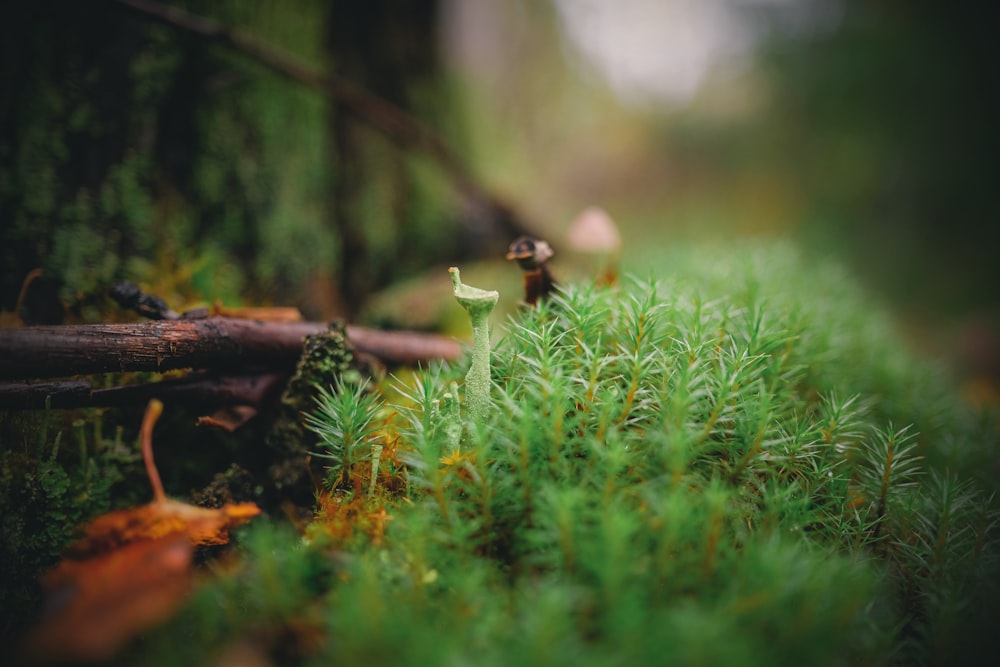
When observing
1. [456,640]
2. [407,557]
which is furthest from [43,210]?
[456,640]

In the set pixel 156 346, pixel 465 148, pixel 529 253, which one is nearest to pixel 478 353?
pixel 529 253

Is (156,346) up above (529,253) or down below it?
below

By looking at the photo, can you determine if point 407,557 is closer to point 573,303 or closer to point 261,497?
point 261,497

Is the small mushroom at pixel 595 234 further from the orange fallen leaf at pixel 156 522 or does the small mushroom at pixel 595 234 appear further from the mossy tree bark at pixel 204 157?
the orange fallen leaf at pixel 156 522

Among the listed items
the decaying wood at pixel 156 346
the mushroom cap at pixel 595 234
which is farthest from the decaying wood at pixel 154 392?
the mushroom cap at pixel 595 234

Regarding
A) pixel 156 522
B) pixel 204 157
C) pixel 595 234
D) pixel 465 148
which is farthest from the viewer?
pixel 465 148

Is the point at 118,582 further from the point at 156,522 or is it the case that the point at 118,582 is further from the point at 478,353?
the point at 478,353

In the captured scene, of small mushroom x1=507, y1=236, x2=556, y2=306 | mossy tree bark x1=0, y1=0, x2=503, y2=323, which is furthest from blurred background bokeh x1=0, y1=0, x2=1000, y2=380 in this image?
small mushroom x1=507, y1=236, x2=556, y2=306

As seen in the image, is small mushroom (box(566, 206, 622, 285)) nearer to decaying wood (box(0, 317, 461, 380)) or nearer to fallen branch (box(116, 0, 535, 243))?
fallen branch (box(116, 0, 535, 243))
